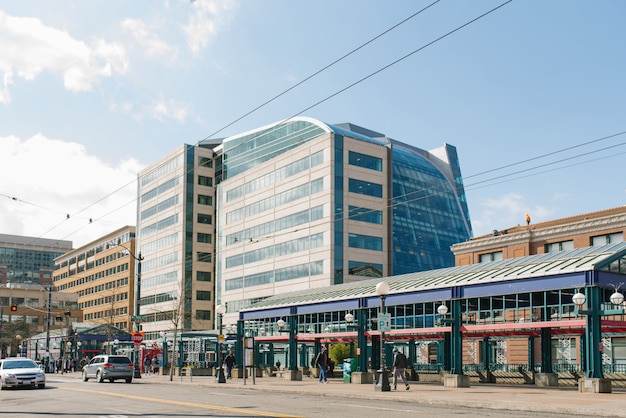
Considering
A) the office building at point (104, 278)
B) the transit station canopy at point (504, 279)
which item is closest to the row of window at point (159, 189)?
the office building at point (104, 278)

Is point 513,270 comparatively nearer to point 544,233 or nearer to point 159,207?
point 544,233

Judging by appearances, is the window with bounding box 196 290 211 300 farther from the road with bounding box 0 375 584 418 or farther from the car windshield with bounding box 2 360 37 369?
the road with bounding box 0 375 584 418

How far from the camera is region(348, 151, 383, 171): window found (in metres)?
84.4

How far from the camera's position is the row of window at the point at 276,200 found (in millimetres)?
84250

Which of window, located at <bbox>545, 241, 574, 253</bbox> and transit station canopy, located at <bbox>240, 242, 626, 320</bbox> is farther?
window, located at <bbox>545, 241, 574, 253</bbox>

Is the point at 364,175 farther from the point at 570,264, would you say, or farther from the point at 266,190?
the point at 570,264

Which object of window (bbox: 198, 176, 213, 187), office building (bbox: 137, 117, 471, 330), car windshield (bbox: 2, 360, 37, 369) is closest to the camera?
car windshield (bbox: 2, 360, 37, 369)

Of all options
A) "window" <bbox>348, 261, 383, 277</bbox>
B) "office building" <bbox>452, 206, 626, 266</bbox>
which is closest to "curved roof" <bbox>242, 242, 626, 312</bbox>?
"office building" <bbox>452, 206, 626, 266</bbox>

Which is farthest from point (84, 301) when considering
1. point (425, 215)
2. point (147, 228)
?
point (425, 215)

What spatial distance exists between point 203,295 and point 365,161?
40.4 m

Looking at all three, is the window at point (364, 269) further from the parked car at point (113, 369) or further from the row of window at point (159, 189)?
the row of window at point (159, 189)

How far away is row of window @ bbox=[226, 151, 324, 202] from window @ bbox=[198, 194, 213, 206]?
48.8ft

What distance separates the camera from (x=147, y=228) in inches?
4884

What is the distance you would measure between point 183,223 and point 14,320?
1861 inches
